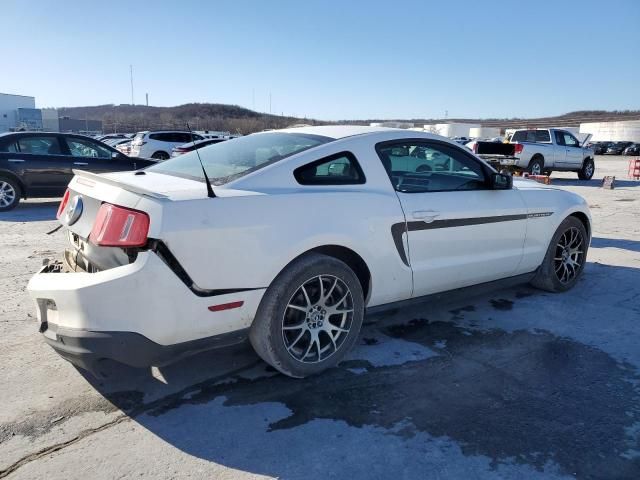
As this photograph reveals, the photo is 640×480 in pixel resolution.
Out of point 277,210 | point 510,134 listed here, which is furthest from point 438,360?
point 510,134

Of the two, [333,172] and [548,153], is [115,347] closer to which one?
[333,172]

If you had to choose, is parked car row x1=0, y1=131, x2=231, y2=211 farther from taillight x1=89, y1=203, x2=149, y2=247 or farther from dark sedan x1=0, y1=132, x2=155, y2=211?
taillight x1=89, y1=203, x2=149, y2=247

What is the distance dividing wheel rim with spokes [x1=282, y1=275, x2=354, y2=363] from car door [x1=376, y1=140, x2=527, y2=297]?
2.07 ft

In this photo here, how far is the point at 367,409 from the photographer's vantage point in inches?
115

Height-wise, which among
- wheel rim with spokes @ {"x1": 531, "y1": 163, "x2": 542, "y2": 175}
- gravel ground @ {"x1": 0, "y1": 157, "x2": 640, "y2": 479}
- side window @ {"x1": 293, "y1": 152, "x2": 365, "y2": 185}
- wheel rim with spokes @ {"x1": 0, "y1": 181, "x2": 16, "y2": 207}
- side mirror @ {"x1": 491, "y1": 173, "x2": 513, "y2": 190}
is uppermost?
side window @ {"x1": 293, "y1": 152, "x2": 365, "y2": 185}

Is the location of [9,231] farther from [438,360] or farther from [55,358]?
[438,360]

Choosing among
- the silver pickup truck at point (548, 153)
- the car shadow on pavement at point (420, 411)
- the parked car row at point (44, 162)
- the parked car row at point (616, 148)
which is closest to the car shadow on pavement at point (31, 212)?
the parked car row at point (44, 162)

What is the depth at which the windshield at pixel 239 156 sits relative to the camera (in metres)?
3.32

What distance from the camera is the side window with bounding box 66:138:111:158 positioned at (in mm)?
10438

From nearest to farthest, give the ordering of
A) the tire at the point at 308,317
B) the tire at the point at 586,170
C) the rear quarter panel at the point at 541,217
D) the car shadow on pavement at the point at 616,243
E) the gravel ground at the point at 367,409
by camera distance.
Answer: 1. the gravel ground at the point at 367,409
2. the tire at the point at 308,317
3. the rear quarter panel at the point at 541,217
4. the car shadow on pavement at the point at 616,243
5. the tire at the point at 586,170

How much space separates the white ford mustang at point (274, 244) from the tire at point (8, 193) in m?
7.54

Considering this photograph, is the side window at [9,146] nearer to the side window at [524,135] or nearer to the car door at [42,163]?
the car door at [42,163]

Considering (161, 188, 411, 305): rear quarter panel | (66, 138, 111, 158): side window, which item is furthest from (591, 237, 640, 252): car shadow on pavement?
(66, 138, 111, 158): side window

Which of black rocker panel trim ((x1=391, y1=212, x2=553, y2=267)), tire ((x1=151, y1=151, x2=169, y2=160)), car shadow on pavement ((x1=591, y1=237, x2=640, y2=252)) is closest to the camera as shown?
black rocker panel trim ((x1=391, y1=212, x2=553, y2=267))
